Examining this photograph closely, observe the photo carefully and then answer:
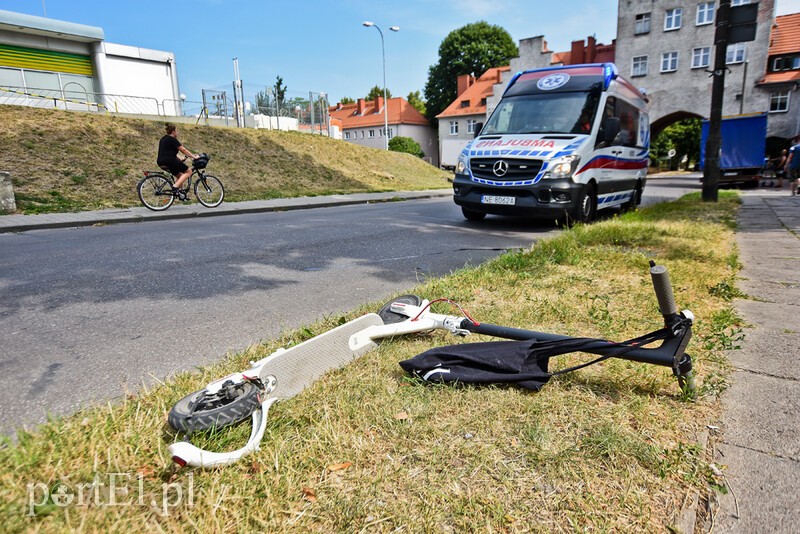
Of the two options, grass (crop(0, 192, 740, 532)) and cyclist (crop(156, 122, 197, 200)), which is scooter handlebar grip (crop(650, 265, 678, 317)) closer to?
grass (crop(0, 192, 740, 532))

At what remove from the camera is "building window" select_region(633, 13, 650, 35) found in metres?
41.3

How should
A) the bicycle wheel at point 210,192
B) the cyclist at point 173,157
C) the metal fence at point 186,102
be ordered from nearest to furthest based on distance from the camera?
the cyclist at point 173,157
the bicycle wheel at point 210,192
the metal fence at point 186,102

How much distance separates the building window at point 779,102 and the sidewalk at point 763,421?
44849 millimetres

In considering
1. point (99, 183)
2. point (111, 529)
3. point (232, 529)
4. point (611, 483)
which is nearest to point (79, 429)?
point (111, 529)

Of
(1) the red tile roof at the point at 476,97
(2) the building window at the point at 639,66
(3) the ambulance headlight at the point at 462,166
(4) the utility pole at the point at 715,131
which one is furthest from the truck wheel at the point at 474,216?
(1) the red tile roof at the point at 476,97

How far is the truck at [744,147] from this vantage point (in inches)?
873

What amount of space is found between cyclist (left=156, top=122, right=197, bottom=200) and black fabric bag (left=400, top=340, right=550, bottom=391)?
36.3ft

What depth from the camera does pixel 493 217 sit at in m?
10.2

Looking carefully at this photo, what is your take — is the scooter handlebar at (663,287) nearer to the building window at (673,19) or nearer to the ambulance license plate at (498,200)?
the ambulance license plate at (498,200)

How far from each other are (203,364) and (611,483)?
221cm

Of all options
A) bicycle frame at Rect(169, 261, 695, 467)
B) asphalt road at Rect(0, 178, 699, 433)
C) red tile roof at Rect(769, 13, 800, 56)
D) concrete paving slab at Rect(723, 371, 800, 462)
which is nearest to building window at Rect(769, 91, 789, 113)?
red tile roof at Rect(769, 13, 800, 56)

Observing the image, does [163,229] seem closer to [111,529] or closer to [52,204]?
[52,204]

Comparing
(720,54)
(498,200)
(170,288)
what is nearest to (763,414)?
(170,288)

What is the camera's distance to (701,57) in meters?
39.5
